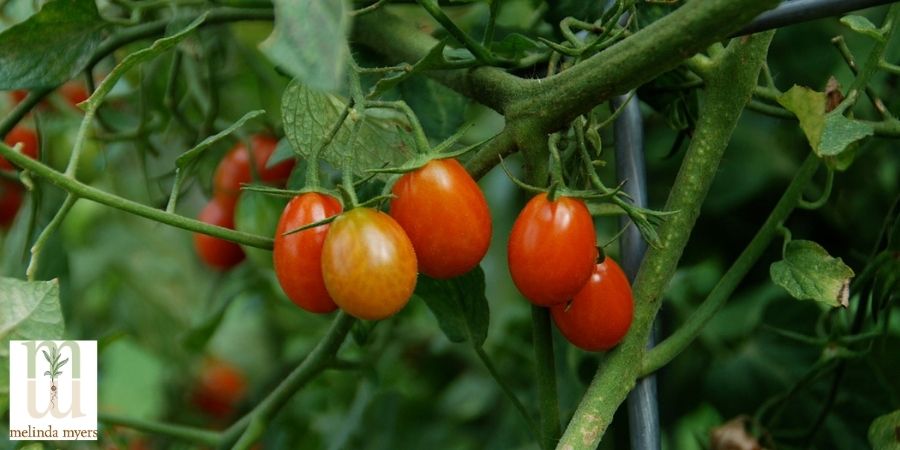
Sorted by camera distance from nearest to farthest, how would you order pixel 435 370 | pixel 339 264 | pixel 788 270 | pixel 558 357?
pixel 339 264, pixel 788 270, pixel 558 357, pixel 435 370

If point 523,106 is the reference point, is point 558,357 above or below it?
below

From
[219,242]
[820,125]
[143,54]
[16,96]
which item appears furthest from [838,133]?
[16,96]

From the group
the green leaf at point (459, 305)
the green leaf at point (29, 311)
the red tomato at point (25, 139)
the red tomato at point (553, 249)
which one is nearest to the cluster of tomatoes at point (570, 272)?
the red tomato at point (553, 249)

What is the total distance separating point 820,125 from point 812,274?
96 mm

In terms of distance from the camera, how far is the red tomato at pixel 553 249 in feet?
1.65

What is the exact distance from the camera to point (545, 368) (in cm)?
58

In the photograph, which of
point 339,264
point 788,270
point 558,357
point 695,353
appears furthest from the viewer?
point 695,353

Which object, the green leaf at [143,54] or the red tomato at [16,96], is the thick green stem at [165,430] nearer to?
the green leaf at [143,54]

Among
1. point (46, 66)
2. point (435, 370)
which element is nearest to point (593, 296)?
point (46, 66)

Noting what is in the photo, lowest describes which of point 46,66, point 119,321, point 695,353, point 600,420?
point 119,321

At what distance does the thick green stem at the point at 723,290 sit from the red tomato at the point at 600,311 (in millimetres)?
41

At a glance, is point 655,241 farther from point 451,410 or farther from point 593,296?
point 451,410

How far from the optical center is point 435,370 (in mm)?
1305

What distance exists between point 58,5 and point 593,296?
0.35 m
